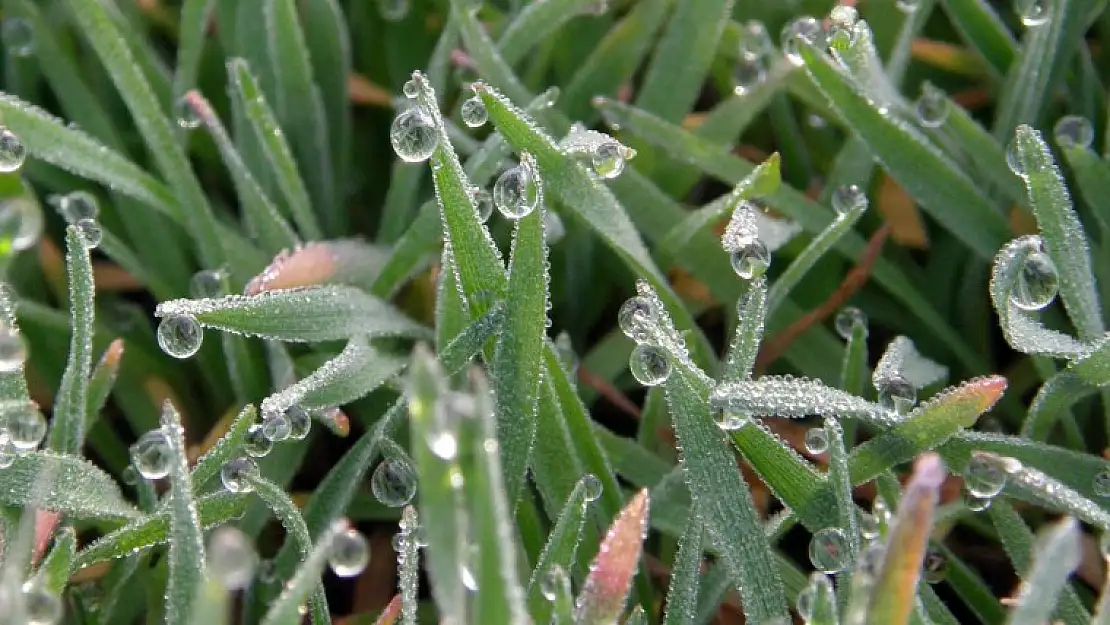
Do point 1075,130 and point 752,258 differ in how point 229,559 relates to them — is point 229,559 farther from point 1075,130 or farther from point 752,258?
point 1075,130

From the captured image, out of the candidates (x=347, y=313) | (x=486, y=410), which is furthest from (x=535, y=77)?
(x=486, y=410)

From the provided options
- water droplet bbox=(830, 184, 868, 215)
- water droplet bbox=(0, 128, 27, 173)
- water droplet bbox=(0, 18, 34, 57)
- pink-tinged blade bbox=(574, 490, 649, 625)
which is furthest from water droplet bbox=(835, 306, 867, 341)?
water droplet bbox=(0, 18, 34, 57)

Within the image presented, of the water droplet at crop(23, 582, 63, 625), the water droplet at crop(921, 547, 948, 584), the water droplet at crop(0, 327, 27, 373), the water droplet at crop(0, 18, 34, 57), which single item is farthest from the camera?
the water droplet at crop(0, 18, 34, 57)

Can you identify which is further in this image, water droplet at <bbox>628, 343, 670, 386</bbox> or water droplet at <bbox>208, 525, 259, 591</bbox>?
water droplet at <bbox>628, 343, 670, 386</bbox>

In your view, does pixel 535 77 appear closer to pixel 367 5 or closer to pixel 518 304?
pixel 367 5

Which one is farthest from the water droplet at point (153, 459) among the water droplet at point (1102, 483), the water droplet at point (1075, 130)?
the water droplet at point (1075, 130)

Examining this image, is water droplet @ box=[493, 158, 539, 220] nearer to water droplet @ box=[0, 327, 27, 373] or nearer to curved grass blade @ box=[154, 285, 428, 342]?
curved grass blade @ box=[154, 285, 428, 342]
